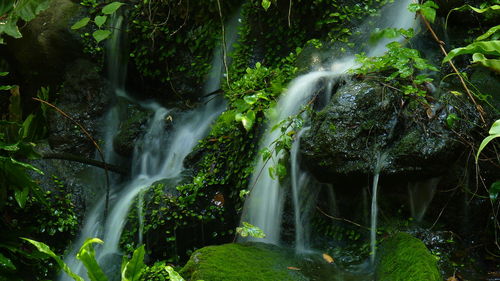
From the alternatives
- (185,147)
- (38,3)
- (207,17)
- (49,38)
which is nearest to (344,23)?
(207,17)

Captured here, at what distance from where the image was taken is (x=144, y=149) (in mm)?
6031

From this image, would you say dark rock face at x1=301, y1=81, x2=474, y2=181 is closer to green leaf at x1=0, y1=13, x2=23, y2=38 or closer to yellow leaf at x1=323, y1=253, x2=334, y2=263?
yellow leaf at x1=323, y1=253, x2=334, y2=263

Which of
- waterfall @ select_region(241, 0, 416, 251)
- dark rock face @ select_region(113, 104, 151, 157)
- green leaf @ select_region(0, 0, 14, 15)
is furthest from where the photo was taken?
dark rock face @ select_region(113, 104, 151, 157)

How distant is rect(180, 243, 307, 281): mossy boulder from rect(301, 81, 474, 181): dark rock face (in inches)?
33.6

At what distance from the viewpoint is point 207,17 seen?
258 inches

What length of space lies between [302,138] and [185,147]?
2182 mm

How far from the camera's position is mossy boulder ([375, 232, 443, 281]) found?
2850 mm

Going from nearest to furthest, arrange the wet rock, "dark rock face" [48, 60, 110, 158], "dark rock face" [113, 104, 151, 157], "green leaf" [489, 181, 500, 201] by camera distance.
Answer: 1. "green leaf" [489, 181, 500, 201]
2. "dark rock face" [113, 104, 151, 157]
3. "dark rock face" [48, 60, 110, 158]
4. the wet rock

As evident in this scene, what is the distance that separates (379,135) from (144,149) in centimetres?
313

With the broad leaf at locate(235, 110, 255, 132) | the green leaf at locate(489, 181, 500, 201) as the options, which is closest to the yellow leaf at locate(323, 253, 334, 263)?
the broad leaf at locate(235, 110, 255, 132)

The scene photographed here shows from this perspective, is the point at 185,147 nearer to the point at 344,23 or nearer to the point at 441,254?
the point at 344,23

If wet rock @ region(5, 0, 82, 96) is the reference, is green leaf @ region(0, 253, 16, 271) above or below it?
below

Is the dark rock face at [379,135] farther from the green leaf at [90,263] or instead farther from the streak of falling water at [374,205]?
the green leaf at [90,263]

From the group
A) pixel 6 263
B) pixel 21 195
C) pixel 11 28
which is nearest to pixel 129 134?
pixel 21 195
